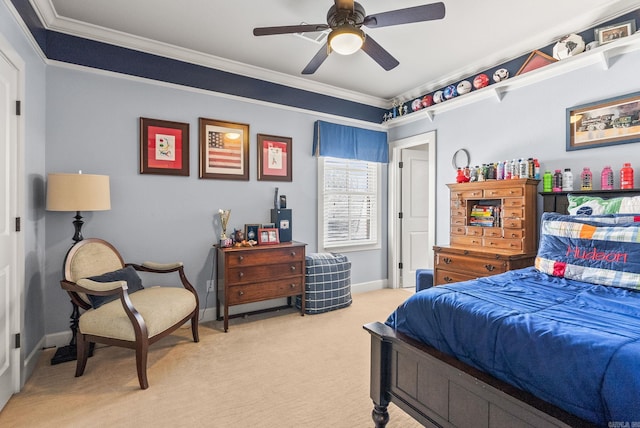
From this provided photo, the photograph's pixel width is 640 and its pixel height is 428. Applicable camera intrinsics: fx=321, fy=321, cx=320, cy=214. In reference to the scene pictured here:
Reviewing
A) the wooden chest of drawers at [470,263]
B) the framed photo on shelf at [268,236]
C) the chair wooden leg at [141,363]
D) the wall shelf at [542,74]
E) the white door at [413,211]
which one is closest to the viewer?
the chair wooden leg at [141,363]

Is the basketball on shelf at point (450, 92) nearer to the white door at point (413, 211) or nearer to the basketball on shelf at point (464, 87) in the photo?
the basketball on shelf at point (464, 87)

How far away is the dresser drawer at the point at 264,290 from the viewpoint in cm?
324

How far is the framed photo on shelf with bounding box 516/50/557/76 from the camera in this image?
3017 mm

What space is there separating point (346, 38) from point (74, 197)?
7.61 feet

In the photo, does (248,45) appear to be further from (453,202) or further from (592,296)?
(592,296)

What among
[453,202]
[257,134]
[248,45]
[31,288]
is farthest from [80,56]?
[453,202]

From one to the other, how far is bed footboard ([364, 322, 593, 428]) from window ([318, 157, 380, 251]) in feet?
8.49

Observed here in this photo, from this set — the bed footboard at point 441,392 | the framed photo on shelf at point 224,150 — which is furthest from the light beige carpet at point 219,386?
the framed photo on shelf at point 224,150

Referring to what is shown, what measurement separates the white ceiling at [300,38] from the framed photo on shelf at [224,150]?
0.65m

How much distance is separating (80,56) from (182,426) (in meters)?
3.14

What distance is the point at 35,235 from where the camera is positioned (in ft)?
8.37

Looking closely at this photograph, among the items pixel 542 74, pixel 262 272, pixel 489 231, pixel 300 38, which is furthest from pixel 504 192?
pixel 262 272

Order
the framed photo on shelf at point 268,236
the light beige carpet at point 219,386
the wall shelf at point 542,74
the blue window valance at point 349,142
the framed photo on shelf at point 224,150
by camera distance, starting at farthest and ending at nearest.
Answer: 1. the blue window valance at point 349,142
2. the framed photo on shelf at point 268,236
3. the framed photo on shelf at point 224,150
4. the wall shelf at point 542,74
5. the light beige carpet at point 219,386

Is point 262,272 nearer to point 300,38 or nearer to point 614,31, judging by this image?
point 300,38
